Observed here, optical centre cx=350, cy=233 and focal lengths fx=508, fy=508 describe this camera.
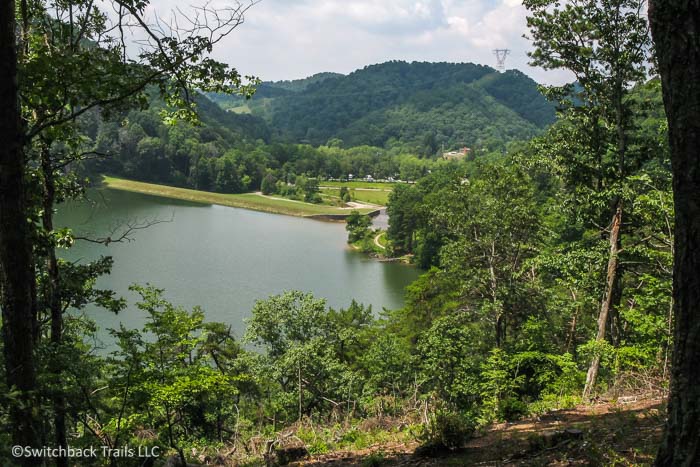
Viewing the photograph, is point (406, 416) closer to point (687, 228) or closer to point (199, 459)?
point (199, 459)

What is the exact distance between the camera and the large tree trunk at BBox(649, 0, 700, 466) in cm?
242

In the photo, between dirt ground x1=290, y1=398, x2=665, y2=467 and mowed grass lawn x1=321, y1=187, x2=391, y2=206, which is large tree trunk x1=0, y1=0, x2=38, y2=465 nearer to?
dirt ground x1=290, y1=398, x2=665, y2=467

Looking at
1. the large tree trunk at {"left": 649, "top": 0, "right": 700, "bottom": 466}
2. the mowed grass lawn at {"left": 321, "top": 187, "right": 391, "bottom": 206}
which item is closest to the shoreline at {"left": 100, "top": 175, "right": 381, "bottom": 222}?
the mowed grass lawn at {"left": 321, "top": 187, "right": 391, "bottom": 206}

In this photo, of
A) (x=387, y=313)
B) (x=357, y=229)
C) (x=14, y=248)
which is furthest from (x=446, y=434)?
(x=357, y=229)

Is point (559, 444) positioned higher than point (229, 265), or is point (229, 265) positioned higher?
point (559, 444)

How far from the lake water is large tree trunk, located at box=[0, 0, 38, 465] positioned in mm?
18645

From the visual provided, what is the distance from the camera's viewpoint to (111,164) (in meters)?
85.6

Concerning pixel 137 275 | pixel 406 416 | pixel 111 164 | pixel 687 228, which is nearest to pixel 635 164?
pixel 406 416

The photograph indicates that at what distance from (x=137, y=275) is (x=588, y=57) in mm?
30396

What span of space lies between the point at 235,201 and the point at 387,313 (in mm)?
57978

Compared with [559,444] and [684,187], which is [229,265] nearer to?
[559,444]

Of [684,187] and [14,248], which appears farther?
[14,248]

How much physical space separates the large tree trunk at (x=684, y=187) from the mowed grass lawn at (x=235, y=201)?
Answer: 228 ft

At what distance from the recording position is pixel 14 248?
3584mm
